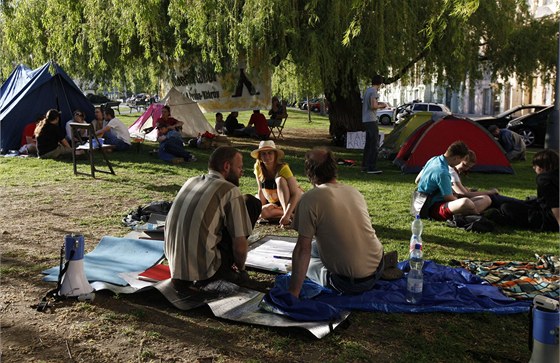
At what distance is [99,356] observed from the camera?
11.4ft

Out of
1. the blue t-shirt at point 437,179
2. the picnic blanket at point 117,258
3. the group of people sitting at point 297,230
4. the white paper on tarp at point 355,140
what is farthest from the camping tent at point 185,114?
the group of people sitting at point 297,230

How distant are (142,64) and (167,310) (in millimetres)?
12705

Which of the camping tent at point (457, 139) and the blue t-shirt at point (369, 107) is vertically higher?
the blue t-shirt at point (369, 107)

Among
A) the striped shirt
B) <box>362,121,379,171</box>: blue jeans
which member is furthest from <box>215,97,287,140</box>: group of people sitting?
the striped shirt

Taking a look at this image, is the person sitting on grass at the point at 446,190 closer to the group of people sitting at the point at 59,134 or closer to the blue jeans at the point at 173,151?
the blue jeans at the point at 173,151

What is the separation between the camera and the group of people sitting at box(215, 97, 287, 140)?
18.0 meters

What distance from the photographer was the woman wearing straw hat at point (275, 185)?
6.50 metres

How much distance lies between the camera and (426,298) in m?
4.34

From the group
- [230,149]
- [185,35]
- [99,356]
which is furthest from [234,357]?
[185,35]

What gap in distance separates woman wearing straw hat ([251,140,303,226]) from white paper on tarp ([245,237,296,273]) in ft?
2.11

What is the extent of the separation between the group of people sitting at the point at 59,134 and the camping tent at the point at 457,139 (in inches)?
268

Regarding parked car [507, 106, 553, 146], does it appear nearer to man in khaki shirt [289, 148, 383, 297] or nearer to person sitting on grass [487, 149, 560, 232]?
person sitting on grass [487, 149, 560, 232]

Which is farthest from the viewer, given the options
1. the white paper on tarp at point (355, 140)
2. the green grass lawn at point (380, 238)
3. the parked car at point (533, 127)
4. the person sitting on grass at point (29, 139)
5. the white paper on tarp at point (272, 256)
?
the parked car at point (533, 127)

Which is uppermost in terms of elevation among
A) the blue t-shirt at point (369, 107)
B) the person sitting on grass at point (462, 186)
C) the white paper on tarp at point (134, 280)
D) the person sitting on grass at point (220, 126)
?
the blue t-shirt at point (369, 107)
